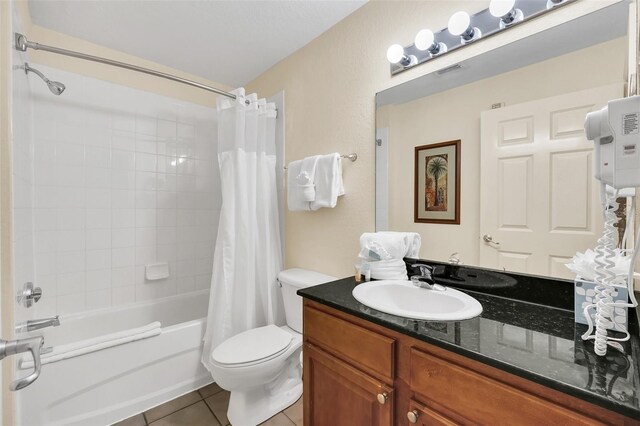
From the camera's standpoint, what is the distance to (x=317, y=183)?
181 cm

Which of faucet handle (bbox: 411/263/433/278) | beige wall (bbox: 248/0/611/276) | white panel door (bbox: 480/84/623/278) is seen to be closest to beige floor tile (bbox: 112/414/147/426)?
beige wall (bbox: 248/0/611/276)

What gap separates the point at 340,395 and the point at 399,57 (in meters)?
1.56

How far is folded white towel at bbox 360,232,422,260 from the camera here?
4.55 feet

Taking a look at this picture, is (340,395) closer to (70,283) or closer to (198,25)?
(70,283)

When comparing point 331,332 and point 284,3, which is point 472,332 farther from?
point 284,3

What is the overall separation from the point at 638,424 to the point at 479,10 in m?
1.44

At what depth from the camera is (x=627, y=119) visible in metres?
0.59

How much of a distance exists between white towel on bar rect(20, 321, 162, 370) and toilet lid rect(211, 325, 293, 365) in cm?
47

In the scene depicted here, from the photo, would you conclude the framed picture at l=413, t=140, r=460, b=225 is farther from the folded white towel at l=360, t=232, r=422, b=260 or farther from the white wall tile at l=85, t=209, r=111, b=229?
the white wall tile at l=85, t=209, r=111, b=229

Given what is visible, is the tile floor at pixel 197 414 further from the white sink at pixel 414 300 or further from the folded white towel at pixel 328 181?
the folded white towel at pixel 328 181

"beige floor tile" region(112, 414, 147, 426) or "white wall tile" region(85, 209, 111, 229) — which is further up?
"white wall tile" region(85, 209, 111, 229)

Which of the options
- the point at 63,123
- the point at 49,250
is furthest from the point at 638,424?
the point at 63,123

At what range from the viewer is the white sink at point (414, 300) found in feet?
3.13

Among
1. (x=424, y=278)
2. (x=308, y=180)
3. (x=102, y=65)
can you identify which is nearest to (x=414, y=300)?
(x=424, y=278)
